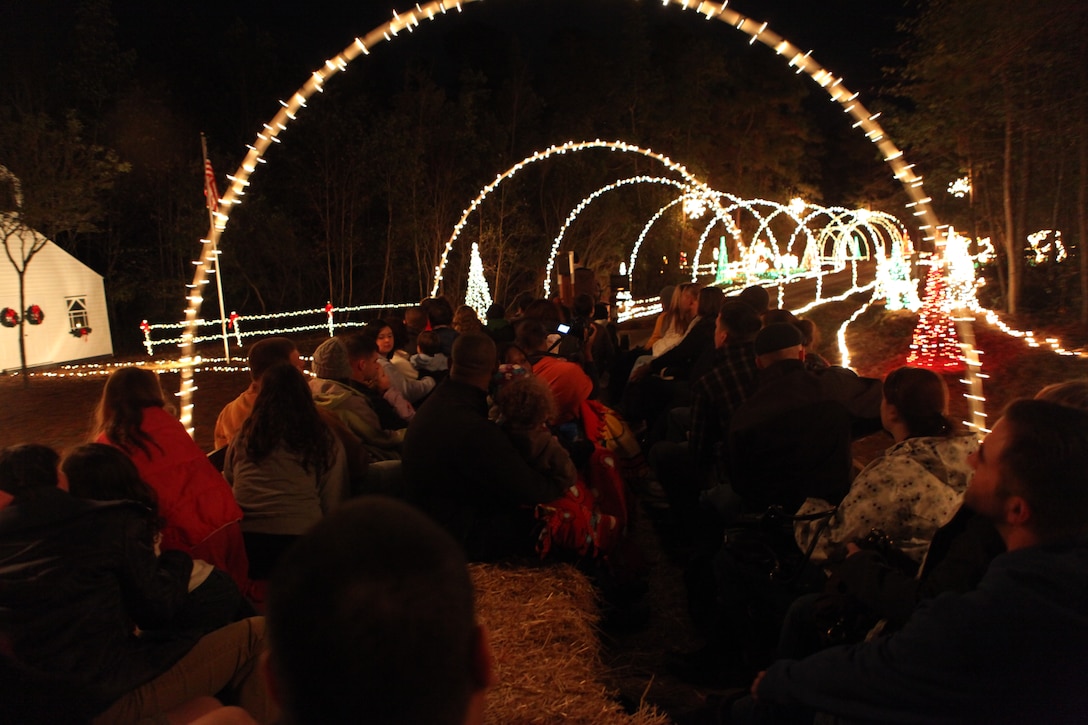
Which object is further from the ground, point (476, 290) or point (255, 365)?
point (476, 290)

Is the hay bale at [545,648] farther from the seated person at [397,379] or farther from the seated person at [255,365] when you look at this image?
the seated person at [397,379]

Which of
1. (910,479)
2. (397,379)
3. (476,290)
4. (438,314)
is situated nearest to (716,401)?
(910,479)

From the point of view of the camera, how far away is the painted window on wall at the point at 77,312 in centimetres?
1942

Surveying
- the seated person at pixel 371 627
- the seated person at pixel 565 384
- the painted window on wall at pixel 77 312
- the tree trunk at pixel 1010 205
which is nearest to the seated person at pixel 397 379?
the seated person at pixel 565 384

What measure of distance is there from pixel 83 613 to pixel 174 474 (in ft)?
3.54

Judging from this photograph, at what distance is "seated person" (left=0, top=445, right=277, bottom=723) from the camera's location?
7.45 ft

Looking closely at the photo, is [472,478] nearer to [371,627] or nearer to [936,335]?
[371,627]

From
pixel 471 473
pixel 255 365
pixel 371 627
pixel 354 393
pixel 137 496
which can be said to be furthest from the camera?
pixel 354 393

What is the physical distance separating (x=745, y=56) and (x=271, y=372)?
166 feet

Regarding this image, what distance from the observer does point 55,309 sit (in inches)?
745

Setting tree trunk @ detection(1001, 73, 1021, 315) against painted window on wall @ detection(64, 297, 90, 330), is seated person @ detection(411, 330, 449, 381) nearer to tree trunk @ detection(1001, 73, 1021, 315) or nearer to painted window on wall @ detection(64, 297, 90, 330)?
tree trunk @ detection(1001, 73, 1021, 315)

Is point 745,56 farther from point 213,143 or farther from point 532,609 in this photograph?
point 532,609

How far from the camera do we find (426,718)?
1.07 meters

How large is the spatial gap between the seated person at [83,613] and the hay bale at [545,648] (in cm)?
109
